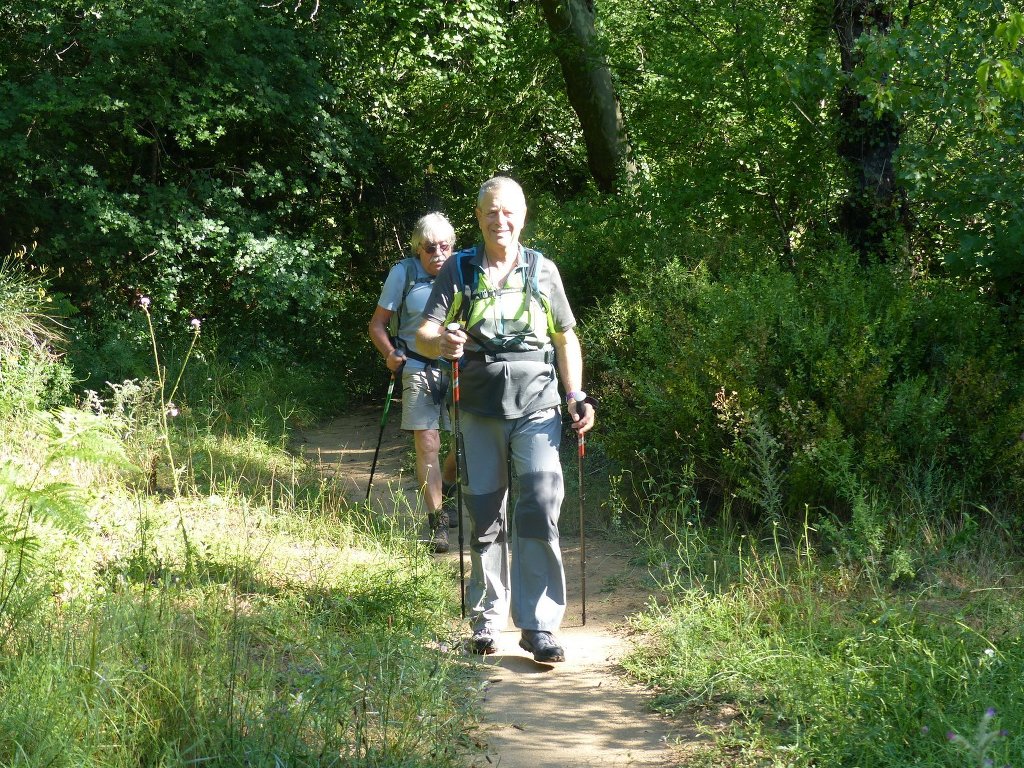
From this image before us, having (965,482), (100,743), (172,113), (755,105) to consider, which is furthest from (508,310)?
(172,113)

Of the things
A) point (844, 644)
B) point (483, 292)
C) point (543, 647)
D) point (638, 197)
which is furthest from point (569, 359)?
point (638, 197)

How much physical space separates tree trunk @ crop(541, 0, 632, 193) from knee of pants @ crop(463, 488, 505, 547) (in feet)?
25.7

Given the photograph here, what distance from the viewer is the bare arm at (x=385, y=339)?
24.0ft

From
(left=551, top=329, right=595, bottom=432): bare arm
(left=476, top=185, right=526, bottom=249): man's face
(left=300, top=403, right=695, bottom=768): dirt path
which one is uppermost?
(left=476, top=185, right=526, bottom=249): man's face

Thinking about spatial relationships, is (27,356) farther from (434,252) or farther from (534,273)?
(534,273)

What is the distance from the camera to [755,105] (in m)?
9.81

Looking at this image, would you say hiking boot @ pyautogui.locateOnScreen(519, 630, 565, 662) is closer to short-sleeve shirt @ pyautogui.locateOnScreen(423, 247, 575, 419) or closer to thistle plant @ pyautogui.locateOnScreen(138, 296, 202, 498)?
short-sleeve shirt @ pyautogui.locateOnScreen(423, 247, 575, 419)

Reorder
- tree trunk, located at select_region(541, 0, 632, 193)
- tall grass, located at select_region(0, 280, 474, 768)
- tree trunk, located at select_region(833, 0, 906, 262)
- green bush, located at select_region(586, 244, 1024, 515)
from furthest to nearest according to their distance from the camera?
tree trunk, located at select_region(541, 0, 632, 193)
tree trunk, located at select_region(833, 0, 906, 262)
green bush, located at select_region(586, 244, 1024, 515)
tall grass, located at select_region(0, 280, 474, 768)

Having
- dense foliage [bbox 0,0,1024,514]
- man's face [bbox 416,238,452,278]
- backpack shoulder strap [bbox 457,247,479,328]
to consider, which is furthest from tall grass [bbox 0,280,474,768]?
dense foliage [bbox 0,0,1024,514]

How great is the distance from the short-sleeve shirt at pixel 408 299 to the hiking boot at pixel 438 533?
966mm

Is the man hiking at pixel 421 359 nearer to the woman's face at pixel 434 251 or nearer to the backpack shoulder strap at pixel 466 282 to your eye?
the woman's face at pixel 434 251

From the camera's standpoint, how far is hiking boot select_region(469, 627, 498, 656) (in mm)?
5262

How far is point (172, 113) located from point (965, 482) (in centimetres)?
923

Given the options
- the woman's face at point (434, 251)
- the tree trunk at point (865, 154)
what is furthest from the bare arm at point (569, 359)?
the tree trunk at point (865, 154)
